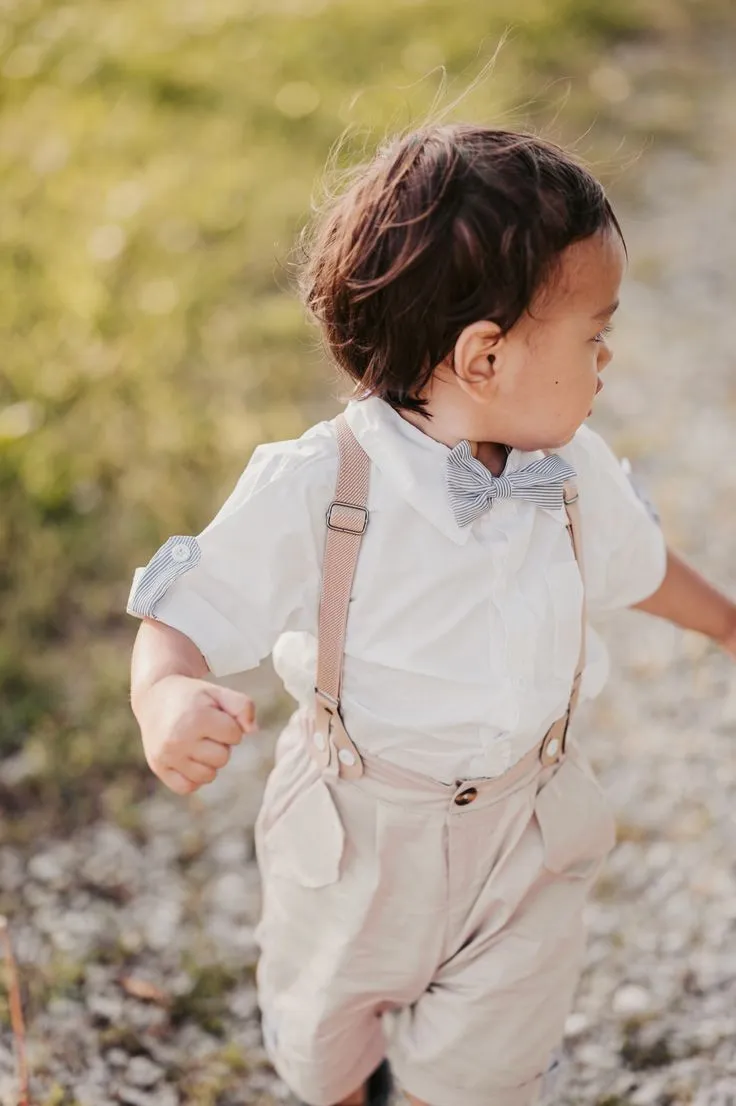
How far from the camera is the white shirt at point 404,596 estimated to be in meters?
1.40

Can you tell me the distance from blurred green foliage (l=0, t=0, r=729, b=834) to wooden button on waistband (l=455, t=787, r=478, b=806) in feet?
2.51

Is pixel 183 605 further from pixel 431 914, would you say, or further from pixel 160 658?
pixel 431 914

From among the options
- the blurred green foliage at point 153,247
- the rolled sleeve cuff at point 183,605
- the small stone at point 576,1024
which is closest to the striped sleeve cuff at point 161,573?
the rolled sleeve cuff at point 183,605

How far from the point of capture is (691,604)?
5.76 ft

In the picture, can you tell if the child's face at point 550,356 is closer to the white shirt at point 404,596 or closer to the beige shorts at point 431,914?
the white shirt at point 404,596

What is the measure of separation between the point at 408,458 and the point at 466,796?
40cm

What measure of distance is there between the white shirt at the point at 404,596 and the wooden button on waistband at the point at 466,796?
22 mm

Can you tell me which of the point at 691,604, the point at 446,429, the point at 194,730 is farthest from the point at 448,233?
the point at 691,604

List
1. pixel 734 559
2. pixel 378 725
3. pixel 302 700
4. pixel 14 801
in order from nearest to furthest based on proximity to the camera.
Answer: pixel 378 725 < pixel 302 700 < pixel 14 801 < pixel 734 559

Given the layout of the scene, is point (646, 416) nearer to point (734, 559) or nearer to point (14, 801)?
point (734, 559)

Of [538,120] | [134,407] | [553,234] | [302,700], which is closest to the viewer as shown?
[553,234]

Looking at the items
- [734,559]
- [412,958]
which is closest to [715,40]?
[734,559]

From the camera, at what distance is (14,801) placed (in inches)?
97.7

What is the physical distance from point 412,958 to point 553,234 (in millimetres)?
902
